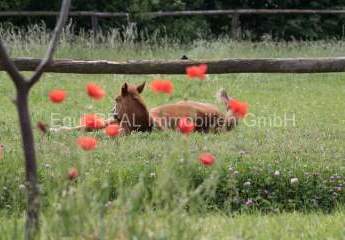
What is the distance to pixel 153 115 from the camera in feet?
30.6

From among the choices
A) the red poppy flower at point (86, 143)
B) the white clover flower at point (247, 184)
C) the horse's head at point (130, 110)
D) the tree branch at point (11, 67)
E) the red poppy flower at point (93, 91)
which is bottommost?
the white clover flower at point (247, 184)

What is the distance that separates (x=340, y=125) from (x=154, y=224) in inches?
254

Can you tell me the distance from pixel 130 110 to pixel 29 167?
15.6 feet

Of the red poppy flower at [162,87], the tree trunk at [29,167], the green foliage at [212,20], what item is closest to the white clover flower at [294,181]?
the red poppy flower at [162,87]

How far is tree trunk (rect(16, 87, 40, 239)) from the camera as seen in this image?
4052mm

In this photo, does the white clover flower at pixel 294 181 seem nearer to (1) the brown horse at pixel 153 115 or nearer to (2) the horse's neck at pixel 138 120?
(1) the brown horse at pixel 153 115

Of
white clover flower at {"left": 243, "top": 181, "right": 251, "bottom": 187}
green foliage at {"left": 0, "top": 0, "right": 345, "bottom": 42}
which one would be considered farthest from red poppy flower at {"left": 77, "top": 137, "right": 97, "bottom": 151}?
green foliage at {"left": 0, "top": 0, "right": 345, "bottom": 42}

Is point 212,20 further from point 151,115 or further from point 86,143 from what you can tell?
point 86,143

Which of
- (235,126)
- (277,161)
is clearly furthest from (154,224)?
(235,126)

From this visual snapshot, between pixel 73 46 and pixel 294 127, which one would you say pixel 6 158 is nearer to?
pixel 294 127

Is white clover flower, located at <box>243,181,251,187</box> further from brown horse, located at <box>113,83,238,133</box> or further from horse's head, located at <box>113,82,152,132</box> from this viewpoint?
horse's head, located at <box>113,82,152,132</box>

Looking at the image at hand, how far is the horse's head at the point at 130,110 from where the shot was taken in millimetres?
9039

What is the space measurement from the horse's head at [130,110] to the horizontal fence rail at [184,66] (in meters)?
1.12

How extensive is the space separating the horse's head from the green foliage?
1519 centimetres
